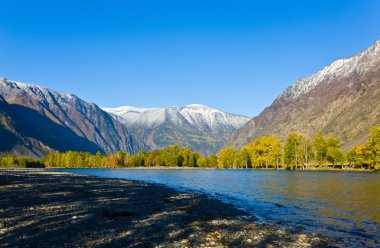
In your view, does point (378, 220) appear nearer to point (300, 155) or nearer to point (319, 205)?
point (319, 205)

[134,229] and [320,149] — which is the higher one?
[320,149]

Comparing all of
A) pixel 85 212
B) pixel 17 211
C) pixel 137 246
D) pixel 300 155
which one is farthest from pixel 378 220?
pixel 300 155

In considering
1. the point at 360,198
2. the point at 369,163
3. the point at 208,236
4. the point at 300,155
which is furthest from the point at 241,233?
the point at 300,155

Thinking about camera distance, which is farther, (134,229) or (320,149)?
(320,149)

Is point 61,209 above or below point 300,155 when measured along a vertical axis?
below

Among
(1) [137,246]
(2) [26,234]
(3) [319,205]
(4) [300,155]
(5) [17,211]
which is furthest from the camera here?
(4) [300,155]

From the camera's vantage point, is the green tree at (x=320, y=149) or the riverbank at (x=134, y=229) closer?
the riverbank at (x=134, y=229)

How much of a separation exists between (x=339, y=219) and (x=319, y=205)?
9.89 meters

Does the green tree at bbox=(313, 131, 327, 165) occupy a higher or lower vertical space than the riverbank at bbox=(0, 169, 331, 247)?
→ higher

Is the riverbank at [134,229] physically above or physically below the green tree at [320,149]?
below

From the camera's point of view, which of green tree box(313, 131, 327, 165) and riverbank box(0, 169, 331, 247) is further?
green tree box(313, 131, 327, 165)

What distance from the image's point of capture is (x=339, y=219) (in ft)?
104

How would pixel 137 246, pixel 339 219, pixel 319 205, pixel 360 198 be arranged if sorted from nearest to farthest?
pixel 137 246 < pixel 339 219 < pixel 319 205 < pixel 360 198

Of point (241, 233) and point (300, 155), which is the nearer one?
point (241, 233)
